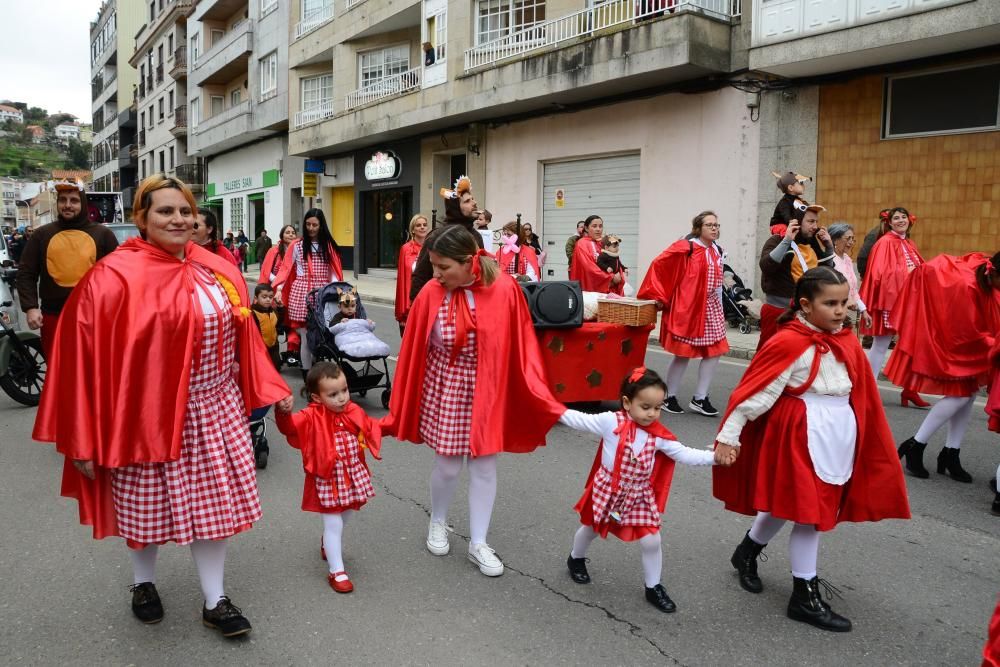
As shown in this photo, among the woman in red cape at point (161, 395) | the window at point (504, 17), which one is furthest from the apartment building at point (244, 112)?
the woman in red cape at point (161, 395)

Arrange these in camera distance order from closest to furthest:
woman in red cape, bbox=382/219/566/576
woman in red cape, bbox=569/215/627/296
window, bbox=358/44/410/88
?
woman in red cape, bbox=382/219/566/576
woman in red cape, bbox=569/215/627/296
window, bbox=358/44/410/88

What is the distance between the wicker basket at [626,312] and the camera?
723cm

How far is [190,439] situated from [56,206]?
415cm

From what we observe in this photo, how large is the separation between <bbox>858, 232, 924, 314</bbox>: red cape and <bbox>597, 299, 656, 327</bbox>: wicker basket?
2503 millimetres

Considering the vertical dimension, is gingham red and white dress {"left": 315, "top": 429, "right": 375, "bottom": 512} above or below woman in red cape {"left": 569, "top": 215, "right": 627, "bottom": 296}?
below

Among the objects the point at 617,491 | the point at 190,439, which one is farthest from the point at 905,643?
the point at 190,439

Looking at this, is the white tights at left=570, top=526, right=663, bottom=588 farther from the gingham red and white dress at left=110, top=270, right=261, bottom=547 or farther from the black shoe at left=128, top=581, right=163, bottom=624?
the black shoe at left=128, top=581, right=163, bottom=624

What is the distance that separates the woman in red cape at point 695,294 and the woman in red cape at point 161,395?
4.84 metres

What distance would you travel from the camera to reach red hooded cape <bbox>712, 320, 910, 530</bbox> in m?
3.50

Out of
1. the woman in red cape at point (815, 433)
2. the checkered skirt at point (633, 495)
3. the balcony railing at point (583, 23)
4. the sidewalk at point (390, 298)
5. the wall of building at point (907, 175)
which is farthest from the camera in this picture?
the balcony railing at point (583, 23)

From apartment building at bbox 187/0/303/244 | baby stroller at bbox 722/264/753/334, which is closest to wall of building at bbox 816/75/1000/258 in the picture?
baby stroller at bbox 722/264/753/334

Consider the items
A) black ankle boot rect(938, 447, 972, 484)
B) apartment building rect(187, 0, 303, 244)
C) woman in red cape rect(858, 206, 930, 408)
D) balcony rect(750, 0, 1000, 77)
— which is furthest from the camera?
apartment building rect(187, 0, 303, 244)

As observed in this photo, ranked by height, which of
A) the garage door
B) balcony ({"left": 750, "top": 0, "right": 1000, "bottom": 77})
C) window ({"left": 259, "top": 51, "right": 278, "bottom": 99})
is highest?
window ({"left": 259, "top": 51, "right": 278, "bottom": 99})

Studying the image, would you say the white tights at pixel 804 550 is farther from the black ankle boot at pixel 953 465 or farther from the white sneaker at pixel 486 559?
the black ankle boot at pixel 953 465
